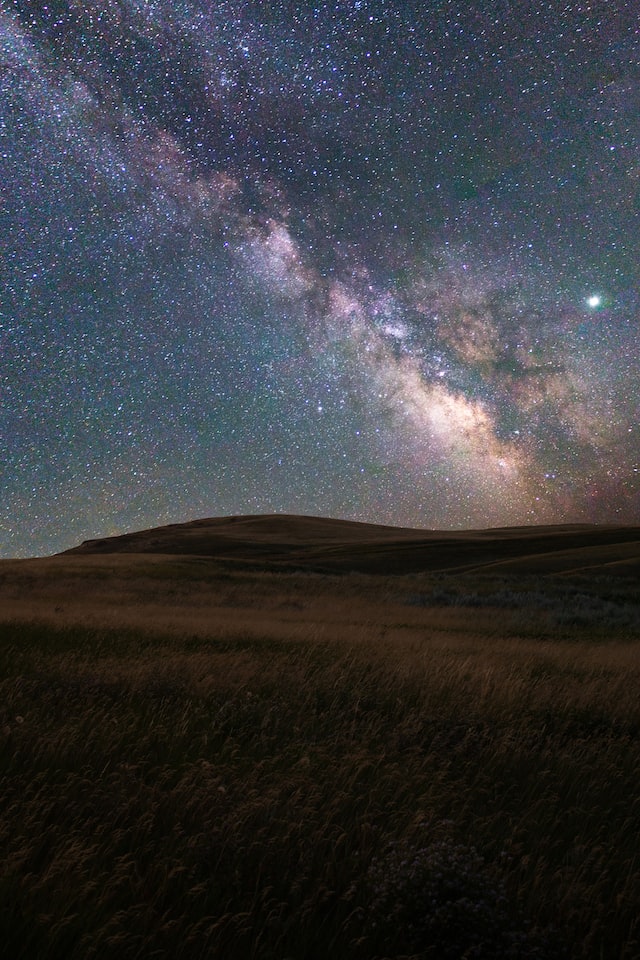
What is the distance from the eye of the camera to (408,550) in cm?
5962

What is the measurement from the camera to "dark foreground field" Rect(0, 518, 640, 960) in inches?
120

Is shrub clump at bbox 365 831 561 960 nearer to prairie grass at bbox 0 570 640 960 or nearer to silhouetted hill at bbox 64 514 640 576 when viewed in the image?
prairie grass at bbox 0 570 640 960

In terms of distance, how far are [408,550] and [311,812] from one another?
56.4 m

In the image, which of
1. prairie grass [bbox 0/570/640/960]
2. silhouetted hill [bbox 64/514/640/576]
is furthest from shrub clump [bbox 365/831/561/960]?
silhouetted hill [bbox 64/514/640/576]

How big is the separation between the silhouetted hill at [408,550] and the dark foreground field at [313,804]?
112 feet

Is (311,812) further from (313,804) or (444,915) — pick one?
(444,915)

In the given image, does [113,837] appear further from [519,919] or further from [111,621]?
[111,621]

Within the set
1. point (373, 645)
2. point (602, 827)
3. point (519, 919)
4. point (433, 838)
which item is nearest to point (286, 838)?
point (433, 838)

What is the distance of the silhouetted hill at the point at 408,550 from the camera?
4475 centimetres

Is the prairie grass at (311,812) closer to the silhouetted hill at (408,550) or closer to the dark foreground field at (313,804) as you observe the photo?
the dark foreground field at (313,804)

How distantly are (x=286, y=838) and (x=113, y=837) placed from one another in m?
1.06

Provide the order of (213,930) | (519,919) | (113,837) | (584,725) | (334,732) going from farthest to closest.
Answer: (584,725) < (334,732) < (113,837) < (519,919) < (213,930)

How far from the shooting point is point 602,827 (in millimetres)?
4211

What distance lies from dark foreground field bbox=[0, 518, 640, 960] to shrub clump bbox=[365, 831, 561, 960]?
0.02m
